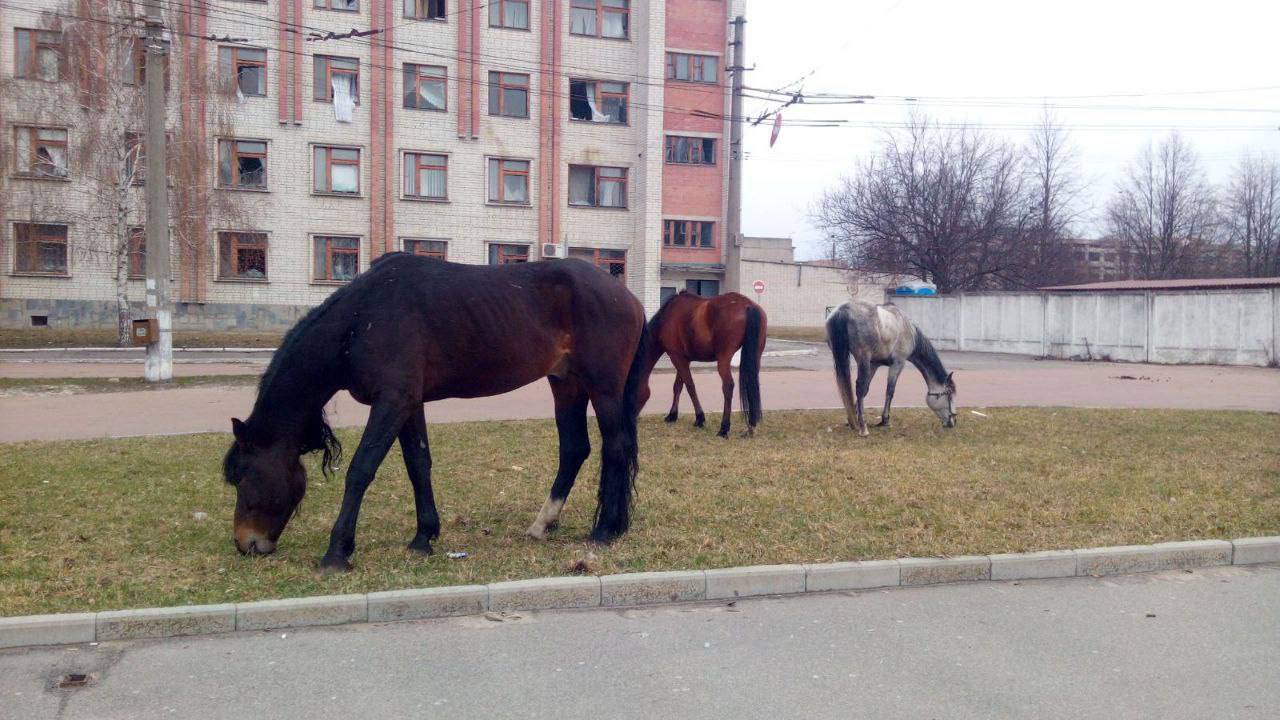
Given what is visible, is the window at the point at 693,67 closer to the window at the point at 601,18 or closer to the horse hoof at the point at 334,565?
the window at the point at 601,18

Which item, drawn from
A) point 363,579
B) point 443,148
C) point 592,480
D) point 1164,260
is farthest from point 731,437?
point 1164,260

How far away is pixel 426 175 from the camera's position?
133ft

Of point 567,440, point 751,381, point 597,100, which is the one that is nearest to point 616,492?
point 567,440

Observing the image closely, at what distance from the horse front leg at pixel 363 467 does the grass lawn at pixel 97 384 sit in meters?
13.6

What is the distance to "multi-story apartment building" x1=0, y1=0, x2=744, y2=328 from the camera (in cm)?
3691

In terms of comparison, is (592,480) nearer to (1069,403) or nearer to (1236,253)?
(1069,403)

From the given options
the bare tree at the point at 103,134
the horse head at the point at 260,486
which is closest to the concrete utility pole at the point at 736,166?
the horse head at the point at 260,486

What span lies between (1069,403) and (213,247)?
105 ft

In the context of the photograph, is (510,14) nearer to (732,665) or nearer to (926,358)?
(926,358)

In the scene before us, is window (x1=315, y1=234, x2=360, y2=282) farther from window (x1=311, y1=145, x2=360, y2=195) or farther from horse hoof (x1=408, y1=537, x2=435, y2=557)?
horse hoof (x1=408, y1=537, x2=435, y2=557)

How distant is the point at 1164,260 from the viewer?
59.8 metres

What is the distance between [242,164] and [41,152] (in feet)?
22.1

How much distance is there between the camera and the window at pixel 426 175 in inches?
1586

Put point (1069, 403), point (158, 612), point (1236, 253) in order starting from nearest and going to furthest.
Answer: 1. point (158, 612)
2. point (1069, 403)
3. point (1236, 253)
